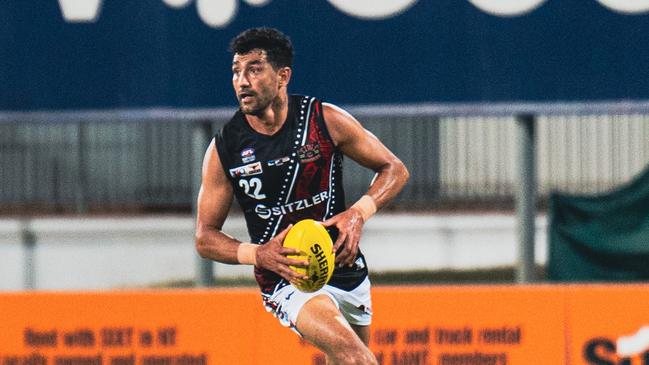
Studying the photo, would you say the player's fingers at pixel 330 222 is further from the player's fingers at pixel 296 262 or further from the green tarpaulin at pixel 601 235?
the green tarpaulin at pixel 601 235

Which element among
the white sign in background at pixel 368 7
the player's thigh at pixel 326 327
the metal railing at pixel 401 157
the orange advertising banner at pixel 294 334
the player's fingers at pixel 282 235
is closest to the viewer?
the player's fingers at pixel 282 235

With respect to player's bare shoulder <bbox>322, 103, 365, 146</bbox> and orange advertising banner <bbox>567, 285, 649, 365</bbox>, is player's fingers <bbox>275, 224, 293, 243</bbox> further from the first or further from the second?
orange advertising banner <bbox>567, 285, 649, 365</bbox>

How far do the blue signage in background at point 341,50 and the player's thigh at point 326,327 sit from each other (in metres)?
3.69

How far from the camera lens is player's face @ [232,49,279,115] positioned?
245 inches

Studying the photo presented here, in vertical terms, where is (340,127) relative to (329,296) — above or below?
above

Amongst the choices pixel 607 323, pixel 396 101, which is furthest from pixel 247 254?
pixel 396 101

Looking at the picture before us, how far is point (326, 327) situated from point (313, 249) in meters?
0.49

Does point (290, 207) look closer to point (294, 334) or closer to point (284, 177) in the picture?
point (284, 177)

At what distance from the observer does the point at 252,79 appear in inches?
245

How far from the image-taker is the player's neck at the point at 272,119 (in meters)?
6.47

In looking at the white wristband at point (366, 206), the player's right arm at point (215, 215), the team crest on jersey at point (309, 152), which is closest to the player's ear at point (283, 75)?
the team crest on jersey at point (309, 152)

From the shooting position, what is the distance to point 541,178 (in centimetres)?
1487

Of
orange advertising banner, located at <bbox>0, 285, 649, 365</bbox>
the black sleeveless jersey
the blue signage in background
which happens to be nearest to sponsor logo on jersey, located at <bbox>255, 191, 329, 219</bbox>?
the black sleeveless jersey

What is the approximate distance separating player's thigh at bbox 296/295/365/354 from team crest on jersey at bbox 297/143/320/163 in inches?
27.6
